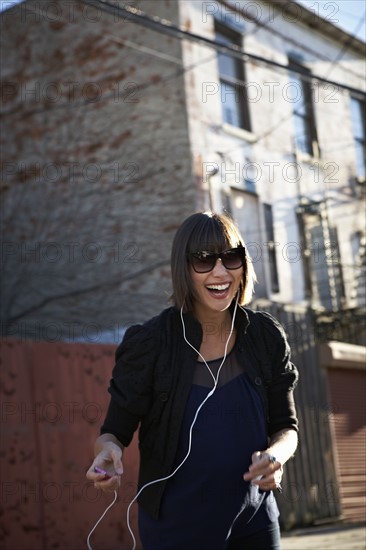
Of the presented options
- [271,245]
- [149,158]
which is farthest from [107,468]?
[271,245]

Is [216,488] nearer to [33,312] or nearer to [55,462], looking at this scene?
[55,462]

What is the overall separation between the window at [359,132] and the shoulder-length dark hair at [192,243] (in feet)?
53.4

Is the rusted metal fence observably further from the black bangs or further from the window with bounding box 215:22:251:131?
the black bangs

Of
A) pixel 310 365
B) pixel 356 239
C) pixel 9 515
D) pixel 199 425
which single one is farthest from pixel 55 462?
pixel 356 239

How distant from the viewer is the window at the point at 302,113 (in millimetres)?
17641

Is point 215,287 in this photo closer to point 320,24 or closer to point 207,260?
point 207,260

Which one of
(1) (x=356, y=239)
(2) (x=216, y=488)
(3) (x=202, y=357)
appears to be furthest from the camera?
(1) (x=356, y=239)

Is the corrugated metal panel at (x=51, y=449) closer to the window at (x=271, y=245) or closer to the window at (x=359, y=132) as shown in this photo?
the window at (x=271, y=245)

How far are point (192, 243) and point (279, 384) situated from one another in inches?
23.5

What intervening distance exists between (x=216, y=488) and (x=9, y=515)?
6551 millimetres

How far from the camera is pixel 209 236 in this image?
324 cm

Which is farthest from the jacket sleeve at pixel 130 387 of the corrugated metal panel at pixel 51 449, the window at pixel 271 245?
the window at pixel 271 245

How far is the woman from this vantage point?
297 cm

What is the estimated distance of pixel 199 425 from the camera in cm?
302
